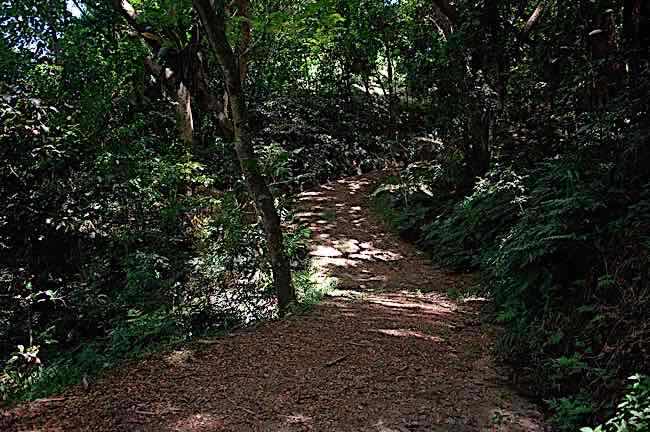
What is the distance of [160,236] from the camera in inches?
280

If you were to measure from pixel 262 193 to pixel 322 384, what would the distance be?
2.37 metres

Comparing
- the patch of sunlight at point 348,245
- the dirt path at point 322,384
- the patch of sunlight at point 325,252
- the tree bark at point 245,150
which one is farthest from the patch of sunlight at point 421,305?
the patch of sunlight at point 348,245

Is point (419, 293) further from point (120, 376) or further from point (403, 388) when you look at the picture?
point (120, 376)

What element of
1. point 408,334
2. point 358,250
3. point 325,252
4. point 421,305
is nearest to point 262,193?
point 408,334

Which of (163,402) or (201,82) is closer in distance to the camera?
(163,402)

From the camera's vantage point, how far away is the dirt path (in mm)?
3080

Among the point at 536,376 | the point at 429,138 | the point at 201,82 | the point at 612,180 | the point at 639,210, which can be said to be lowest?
the point at 536,376

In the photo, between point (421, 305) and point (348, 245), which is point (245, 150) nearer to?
point (421, 305)

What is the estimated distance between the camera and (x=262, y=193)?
5.33 m

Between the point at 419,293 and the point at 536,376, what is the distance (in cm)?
340

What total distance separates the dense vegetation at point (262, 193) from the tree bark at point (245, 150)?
0.02 m

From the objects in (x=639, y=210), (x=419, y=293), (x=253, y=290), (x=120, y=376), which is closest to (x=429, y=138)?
(x=419, y=293)

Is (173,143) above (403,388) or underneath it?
above

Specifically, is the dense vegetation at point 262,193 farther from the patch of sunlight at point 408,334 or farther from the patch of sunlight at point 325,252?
the patch of sunlight at point 408,334
